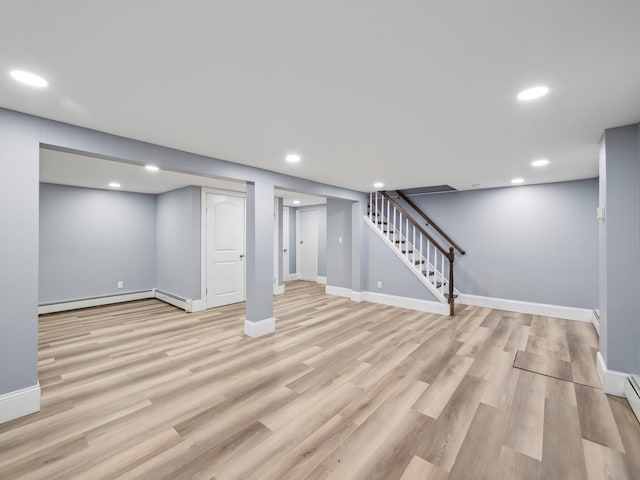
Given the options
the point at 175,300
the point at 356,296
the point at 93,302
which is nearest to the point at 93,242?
the point at 93,302

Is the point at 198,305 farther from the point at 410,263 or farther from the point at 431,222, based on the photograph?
the point at 431,222

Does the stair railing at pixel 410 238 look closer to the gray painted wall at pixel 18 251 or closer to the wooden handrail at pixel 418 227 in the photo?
the wooden handrail at pixel 418 227

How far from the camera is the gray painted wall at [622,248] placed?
2.35 m

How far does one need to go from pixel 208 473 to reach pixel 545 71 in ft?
9.59

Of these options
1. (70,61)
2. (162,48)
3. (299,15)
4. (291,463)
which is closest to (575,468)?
(291,463)

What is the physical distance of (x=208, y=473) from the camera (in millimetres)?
1595

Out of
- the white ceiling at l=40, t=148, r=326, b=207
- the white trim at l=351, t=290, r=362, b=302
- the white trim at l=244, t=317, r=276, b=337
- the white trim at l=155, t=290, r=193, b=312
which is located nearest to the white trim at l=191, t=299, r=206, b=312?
the white trim at l=155, t=290, r=193, b=312

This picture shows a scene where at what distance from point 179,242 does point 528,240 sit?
20.8ft

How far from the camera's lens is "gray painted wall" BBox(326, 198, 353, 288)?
244 inches

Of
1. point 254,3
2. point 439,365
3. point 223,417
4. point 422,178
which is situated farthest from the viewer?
point 422,178

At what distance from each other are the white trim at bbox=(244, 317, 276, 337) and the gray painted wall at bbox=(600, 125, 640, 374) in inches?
138

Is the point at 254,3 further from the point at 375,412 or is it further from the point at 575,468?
the point at 575,468

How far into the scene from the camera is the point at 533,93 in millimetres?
1841

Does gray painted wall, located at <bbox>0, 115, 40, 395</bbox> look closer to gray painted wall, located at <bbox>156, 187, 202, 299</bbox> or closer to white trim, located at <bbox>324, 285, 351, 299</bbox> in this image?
gray painted wall, located at <bbox>156, 187, 202, 299</bbox>
